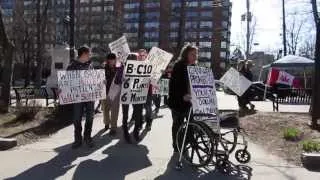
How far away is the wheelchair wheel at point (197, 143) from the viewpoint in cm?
819

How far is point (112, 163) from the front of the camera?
883 cm

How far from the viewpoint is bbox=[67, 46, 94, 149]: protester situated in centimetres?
1000

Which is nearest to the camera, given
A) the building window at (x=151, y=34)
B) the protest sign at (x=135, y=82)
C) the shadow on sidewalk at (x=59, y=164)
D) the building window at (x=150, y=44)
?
the shadow on sidewalk at (x=59, y=164)

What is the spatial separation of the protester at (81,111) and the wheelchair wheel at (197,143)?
2118 mm

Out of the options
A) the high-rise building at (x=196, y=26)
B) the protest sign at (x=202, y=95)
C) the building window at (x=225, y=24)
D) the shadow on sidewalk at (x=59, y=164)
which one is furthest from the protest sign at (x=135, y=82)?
the building window at (x=225, y=24)

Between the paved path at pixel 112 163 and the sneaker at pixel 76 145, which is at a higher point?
the sneaker at pixel 76 145

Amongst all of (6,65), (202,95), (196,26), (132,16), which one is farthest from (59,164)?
(132,16)

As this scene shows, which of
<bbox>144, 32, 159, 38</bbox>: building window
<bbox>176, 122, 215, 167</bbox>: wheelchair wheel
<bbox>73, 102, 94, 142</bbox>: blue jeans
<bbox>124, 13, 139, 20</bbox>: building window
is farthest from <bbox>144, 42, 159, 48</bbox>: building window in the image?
<bbox>176, 122, 215, 167</bbox>: wheelchair wheel

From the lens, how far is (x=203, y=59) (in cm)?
11931

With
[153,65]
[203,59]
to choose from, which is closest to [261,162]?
[153,65]

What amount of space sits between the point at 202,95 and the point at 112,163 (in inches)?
69.7

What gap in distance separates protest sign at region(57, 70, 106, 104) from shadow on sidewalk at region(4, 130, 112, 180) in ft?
2.90

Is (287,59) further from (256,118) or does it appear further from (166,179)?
(166,179)

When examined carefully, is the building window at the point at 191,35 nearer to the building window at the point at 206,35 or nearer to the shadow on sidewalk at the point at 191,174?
the building window at the point at 206,35
